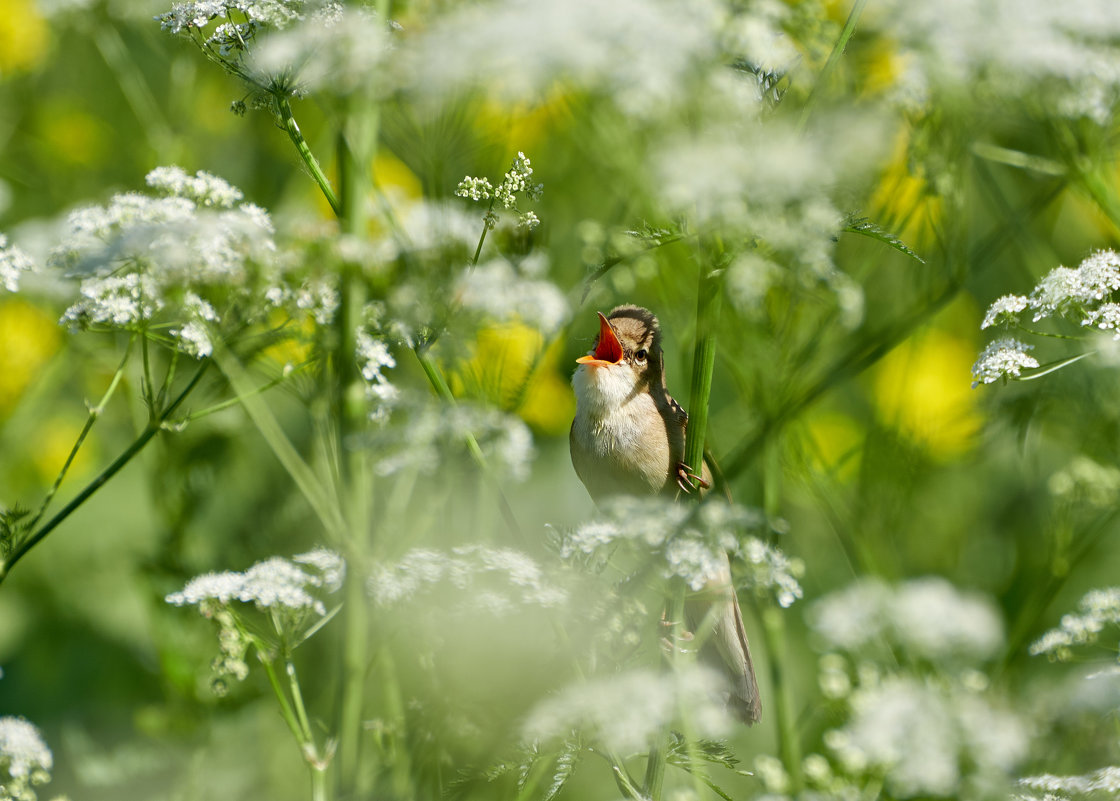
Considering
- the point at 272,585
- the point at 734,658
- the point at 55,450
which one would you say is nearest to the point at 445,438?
the point at 272,585

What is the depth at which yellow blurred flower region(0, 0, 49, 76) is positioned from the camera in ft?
14.7

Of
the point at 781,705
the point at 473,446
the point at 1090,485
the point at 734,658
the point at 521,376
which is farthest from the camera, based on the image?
the point at 521,376

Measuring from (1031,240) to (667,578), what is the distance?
6.57ft

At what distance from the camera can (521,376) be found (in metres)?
3.47

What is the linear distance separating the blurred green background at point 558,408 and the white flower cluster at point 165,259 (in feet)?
0.76

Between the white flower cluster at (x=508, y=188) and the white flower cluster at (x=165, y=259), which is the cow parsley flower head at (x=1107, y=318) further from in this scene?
the white flower cluster at (x=165, y=259)

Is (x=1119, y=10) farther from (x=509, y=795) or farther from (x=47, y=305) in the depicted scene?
(x=47, y=305)

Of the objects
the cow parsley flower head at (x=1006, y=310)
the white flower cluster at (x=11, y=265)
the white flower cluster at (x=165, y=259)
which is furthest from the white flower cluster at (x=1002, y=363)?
the white flower cluster at (x=11, y=265)

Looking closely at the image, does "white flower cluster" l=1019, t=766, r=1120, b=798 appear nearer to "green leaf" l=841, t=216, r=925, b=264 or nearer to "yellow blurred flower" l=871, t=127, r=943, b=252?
"green leaf" l=841, t=216, r=925, b=264

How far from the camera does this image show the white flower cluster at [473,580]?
1.65 m

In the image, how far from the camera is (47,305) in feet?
11.2

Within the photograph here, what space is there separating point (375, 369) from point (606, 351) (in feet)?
2.72

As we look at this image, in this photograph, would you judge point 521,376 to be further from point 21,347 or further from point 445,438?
point 21,347

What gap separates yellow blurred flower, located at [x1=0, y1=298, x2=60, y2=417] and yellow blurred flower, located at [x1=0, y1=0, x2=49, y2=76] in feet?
3.48
